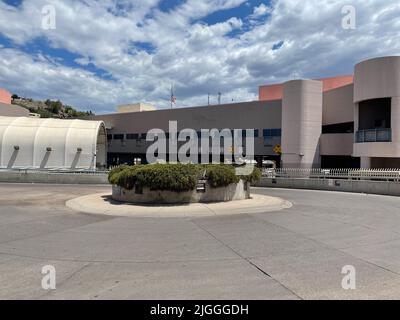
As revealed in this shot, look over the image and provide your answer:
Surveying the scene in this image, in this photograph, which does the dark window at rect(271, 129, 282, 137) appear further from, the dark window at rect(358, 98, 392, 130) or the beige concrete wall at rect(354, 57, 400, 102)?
the beige concrete wall at rect(354, 57, 400, 102)

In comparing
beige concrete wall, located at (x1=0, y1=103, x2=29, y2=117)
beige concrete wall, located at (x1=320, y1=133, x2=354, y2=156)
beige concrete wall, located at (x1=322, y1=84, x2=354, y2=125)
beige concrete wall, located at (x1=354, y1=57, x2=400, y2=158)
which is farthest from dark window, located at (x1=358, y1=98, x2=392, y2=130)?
beige concrete wall, located at (x1=0, y1=103, x2=29, y2=117)

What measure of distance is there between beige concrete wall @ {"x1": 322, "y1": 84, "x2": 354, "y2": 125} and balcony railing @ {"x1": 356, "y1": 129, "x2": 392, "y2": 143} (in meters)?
5.24

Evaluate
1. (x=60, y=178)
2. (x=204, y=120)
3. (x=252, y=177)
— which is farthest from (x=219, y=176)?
(x=204, y=120)

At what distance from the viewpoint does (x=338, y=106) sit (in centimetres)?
3562

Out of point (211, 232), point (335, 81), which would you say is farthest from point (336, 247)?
point (335, 81)

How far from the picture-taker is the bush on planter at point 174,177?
14.9 meters

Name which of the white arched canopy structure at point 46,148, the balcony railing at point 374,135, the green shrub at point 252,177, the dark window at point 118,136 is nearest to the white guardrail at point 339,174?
the balcony railing at point 374,135

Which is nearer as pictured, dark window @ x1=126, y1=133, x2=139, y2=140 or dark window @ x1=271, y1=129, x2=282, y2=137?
dark window @ x1=271, y1=129, x2=282, y2=137

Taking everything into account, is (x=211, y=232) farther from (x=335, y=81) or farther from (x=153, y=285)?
(x=335, y=81)

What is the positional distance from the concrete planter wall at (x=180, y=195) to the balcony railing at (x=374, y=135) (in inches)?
622

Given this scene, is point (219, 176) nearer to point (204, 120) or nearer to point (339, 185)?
point (339, 185)

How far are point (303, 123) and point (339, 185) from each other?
1252cm

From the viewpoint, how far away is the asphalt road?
5.26 m

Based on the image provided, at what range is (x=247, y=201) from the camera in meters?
16.0
